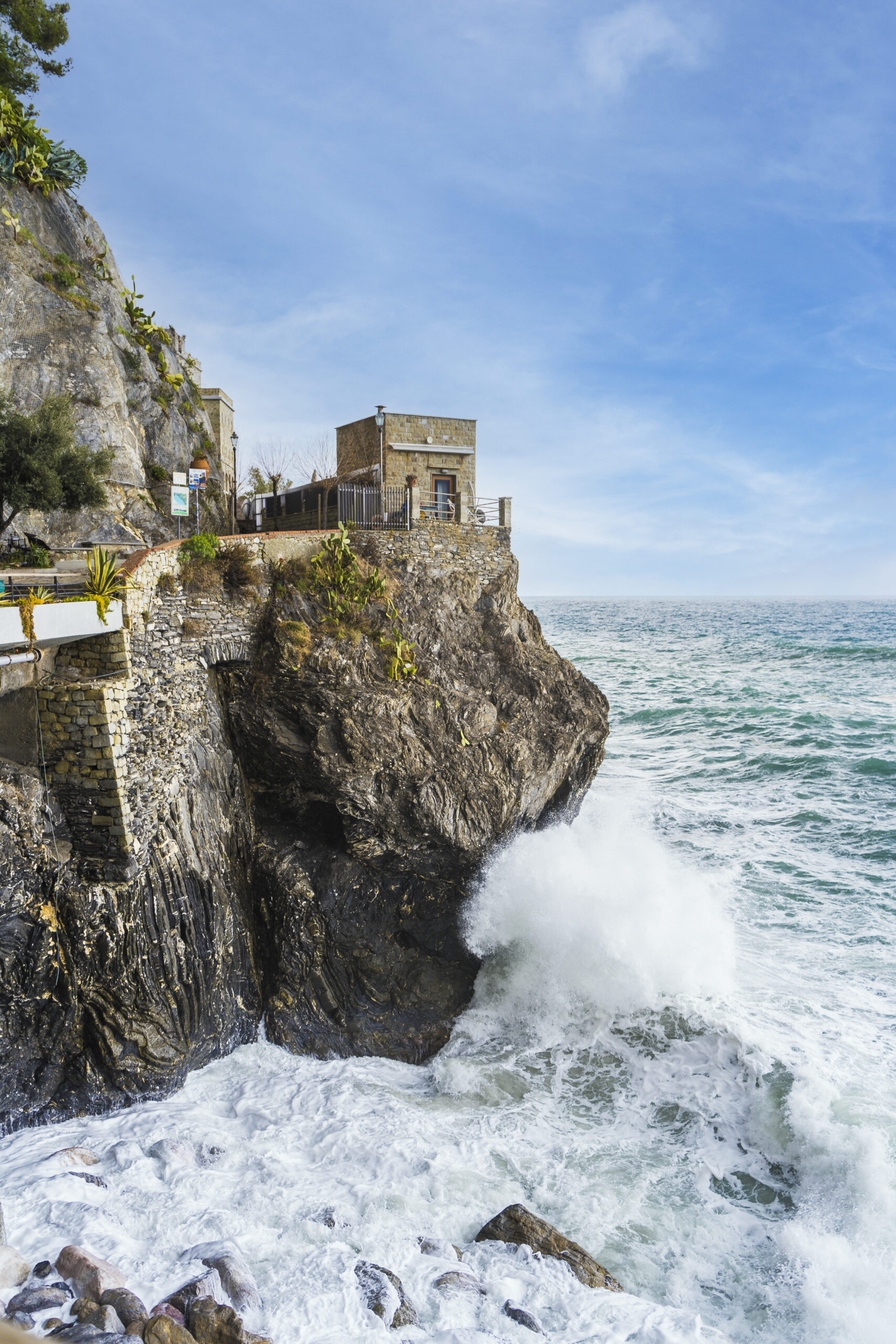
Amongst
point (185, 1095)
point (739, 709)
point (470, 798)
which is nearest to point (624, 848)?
point (470, 798)

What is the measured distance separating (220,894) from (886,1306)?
11.1 metres

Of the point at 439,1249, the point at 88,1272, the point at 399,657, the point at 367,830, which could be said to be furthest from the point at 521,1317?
the point at 399,657

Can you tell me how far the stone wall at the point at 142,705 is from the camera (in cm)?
1222

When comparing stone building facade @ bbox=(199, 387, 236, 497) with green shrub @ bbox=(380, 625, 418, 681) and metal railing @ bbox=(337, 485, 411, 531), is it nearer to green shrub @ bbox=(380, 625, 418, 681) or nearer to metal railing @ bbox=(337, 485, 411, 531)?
metal railing @ bbox=(337, 485, 411, 531)

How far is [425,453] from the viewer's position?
925 inches

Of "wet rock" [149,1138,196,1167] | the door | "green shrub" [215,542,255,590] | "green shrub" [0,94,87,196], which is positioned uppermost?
"green shrub" [0,94,87,196]

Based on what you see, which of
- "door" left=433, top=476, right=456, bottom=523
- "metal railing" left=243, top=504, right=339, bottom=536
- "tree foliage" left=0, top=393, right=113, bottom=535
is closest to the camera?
"tree foliage" left=0, top=393, right=113, bottom=535

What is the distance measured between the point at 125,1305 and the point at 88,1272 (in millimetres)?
620

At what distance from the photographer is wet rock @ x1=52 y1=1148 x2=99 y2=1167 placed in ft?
33.7

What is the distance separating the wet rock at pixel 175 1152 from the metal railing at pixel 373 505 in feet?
49.7

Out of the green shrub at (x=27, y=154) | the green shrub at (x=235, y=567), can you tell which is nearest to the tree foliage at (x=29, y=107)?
the green shrub at (x=27, y=154)

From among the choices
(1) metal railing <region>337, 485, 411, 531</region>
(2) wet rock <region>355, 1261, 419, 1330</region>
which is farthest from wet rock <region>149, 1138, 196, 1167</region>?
(1) metal railing <region>337, 485, 411, 531</region>

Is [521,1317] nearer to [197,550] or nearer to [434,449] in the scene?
[197,550]

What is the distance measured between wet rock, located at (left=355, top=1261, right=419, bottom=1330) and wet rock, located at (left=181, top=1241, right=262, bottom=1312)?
1169mm
